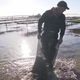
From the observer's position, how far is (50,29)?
691 cm

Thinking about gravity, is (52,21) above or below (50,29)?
above

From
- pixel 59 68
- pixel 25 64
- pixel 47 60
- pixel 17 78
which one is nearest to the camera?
pixel 17 78

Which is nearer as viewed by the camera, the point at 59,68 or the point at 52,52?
the point at 52,52

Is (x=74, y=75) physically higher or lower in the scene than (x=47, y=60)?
lower

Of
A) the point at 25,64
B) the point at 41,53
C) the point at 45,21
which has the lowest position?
the point at 25,64

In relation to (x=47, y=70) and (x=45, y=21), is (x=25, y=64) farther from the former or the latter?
(x=45, y=21)

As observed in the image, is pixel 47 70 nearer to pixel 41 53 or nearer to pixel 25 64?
pixel 41 53

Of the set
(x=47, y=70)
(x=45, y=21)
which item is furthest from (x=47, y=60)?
(x=45, y=21)

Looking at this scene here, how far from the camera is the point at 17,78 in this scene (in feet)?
22.1

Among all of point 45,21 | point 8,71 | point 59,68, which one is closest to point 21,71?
point 8,71

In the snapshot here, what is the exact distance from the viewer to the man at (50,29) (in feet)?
22.2

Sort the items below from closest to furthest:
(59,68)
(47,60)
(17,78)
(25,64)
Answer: (17,78), (47,60), (59,68), (25,64)

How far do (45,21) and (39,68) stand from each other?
1732 millimetres

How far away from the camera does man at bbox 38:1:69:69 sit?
6.76 metres
